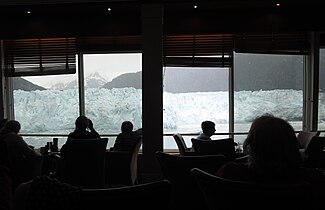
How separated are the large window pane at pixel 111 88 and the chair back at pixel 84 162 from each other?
294 cm

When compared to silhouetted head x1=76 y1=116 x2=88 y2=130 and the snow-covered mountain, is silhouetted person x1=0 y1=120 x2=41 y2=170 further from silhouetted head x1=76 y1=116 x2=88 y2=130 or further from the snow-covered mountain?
the snow-covered mountain

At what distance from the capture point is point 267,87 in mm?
7617

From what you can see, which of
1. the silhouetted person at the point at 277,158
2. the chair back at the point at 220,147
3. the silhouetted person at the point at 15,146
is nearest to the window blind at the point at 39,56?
the silhouetted person at the point at 15,146

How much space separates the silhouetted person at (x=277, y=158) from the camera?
1801 mm

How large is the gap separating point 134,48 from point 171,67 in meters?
0.85

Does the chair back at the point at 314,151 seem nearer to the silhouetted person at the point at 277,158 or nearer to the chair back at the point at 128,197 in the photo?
the silhouetted person at the point at 277,158

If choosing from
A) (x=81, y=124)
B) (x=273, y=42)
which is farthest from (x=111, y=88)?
(x=273, y=42)

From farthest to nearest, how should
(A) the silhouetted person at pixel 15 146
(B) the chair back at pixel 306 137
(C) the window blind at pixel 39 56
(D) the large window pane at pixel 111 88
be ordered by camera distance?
(D) the large window pane at pixel 111 88
(C) the window blind at pixel 39 56
(B) the chair back at pixel 306 137
(A) the silhouetted person at pixel 15 146

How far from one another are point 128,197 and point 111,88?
623 centimetres

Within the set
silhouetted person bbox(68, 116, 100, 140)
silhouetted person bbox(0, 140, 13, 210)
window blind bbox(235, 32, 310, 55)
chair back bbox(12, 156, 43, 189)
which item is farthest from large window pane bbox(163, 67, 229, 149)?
silhouetted person bbox(0, 140, 13, 210)

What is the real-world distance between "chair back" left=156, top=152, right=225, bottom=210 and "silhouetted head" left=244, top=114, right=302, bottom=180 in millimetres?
1050

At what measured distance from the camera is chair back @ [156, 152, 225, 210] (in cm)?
292

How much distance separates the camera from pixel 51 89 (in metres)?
7.74

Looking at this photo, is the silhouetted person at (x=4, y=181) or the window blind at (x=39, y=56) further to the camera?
the window blind at (x=39, y=56)
